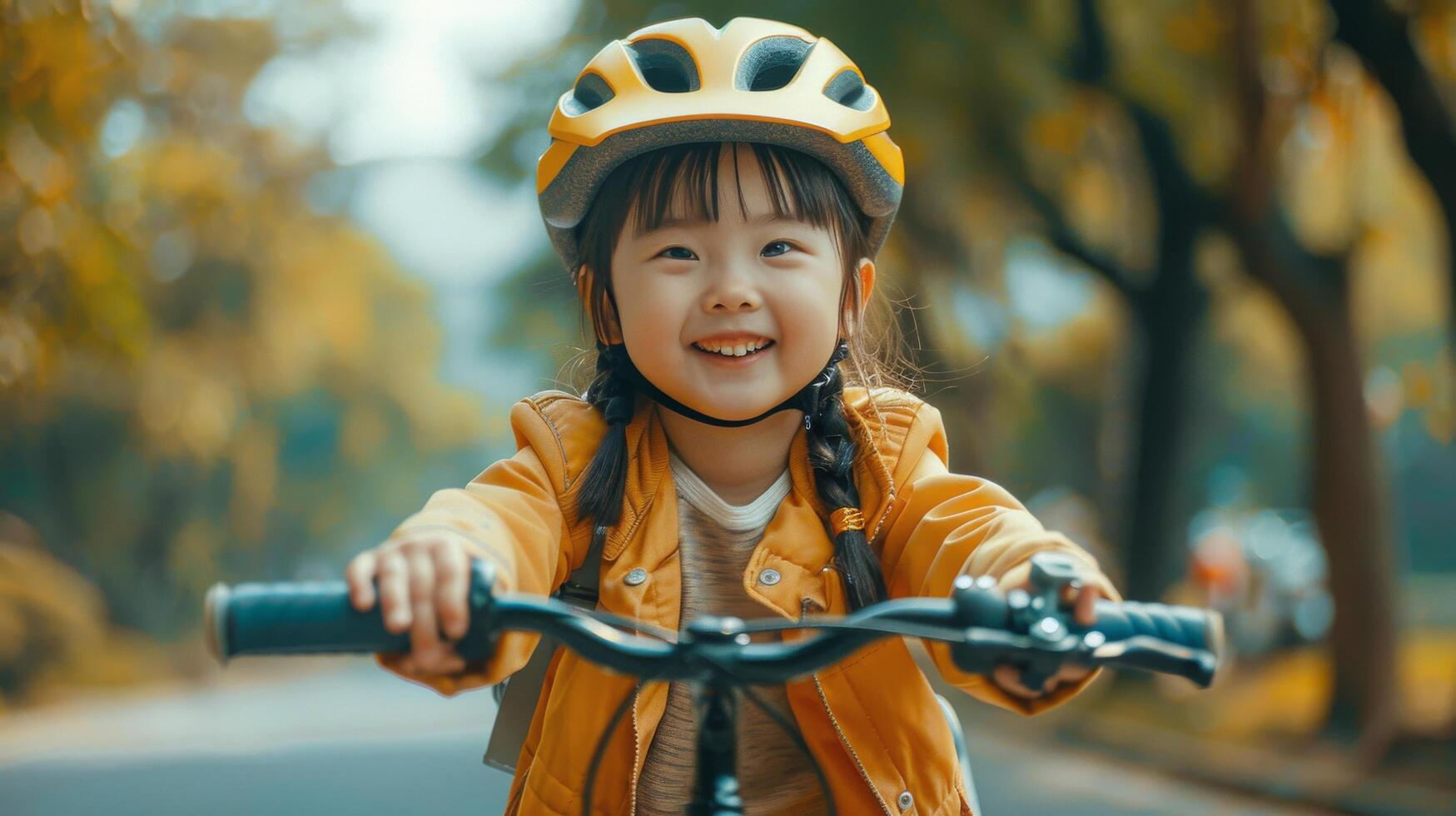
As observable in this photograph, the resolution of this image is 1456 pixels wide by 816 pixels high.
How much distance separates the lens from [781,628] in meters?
1.79

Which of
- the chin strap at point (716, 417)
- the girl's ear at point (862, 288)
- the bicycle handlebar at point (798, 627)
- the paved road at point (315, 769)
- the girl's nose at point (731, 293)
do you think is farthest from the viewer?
the paved road at point (315, 769)

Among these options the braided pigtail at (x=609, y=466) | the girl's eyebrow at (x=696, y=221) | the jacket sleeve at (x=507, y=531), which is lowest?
the jacket sleeve at (x=507, y=531)

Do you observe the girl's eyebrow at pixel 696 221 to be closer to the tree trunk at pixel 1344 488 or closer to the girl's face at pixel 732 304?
the girl's face at pixel 732 304

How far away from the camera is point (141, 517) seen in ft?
78.2

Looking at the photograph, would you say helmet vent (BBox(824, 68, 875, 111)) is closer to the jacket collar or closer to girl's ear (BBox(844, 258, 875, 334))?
girl's ear (BBox(844, 258, 875, 334))

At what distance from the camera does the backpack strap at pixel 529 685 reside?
8.37ft

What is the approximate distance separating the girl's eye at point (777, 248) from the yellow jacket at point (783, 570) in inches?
13.0

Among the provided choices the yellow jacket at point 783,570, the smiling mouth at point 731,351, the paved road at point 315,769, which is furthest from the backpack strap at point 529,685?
the paved road at point 315,769

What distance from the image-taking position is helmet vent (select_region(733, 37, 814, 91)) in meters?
2.64

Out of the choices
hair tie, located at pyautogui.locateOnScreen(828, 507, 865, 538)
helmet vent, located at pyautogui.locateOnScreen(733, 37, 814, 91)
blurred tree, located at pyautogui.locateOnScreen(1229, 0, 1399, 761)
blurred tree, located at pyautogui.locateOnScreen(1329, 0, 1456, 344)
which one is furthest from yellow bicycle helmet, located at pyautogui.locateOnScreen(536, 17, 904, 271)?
blurred tree, located at pyautogui.locateOnScreen(1229, 0, 1399, 761)

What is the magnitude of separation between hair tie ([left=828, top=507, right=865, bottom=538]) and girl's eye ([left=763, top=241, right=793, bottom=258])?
44 cm

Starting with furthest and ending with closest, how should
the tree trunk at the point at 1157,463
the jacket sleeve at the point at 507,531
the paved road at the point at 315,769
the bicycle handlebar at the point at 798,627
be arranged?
the tree trunk at the point at 1157,463
the paved road at the point at 315,769
the jacket sleeve at the point at 507,531
the bicycle handlebar at the point at 798,627

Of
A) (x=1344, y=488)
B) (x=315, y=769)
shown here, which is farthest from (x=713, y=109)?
(x=315, y=769)

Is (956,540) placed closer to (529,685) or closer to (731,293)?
(731,293)
